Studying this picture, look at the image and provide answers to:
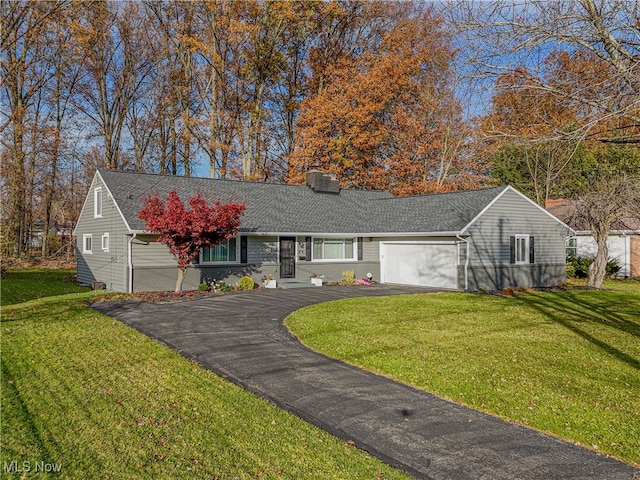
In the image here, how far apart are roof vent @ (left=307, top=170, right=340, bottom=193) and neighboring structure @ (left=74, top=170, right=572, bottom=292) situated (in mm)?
1373

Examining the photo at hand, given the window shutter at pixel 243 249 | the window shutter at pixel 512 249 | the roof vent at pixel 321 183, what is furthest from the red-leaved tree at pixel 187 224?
the window shutter at pixel 512 249

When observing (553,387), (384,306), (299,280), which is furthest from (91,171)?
(553,387)

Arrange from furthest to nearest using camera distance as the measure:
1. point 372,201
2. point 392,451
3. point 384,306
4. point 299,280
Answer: point 372,201, point 299,280, point 384,306, point 392,451

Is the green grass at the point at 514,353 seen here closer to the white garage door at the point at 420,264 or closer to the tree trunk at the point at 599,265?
the white garage door at the point at 420,264

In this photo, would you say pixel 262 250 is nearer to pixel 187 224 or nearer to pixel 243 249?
pixel 243 249

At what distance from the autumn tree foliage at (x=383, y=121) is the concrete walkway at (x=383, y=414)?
20226 millimetres

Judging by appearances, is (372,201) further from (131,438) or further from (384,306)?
(131,438)

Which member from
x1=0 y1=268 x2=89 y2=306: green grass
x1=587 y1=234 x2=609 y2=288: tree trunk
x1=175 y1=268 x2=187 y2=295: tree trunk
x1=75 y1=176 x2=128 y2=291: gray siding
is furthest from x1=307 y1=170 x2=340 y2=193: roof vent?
x1=587 y1=234 x2=609 y2=288: tree trunk

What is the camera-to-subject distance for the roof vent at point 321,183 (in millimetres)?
25422

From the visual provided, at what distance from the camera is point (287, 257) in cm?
2084

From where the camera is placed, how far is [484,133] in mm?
6348

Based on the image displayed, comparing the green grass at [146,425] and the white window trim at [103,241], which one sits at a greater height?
the white window trim at [103,241]

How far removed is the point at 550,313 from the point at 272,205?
13.2 meters

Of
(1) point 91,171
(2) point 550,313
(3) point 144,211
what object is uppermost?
(1) point 91,171
